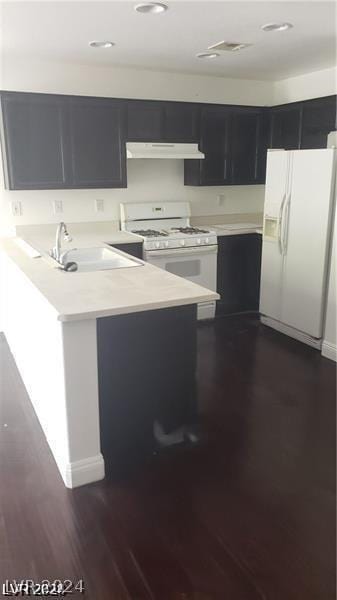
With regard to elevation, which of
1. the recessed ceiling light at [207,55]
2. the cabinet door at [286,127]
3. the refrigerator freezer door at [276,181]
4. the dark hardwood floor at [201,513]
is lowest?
the dark hardwood floor at [201,513]

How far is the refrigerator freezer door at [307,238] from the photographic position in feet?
11.9

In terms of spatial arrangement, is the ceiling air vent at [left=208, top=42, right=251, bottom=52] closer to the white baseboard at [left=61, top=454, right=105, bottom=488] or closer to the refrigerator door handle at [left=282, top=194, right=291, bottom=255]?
the refrigerator door handle at [left=282, top=194, right=291, bottom=255]

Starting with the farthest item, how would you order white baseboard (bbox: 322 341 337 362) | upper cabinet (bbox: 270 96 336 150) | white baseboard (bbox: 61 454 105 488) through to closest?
upper cabinet (bbox: 270 96 336 150), white baseboard (bbox: 322 341 337 362), white baseboard (bbox: 61 454 105 488)

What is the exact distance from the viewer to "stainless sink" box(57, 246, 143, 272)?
323 centimetres

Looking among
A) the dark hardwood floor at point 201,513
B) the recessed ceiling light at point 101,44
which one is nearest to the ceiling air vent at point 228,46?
the recessed ceiling light at point 101,44

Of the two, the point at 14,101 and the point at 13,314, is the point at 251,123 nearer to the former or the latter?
the point at 14,101

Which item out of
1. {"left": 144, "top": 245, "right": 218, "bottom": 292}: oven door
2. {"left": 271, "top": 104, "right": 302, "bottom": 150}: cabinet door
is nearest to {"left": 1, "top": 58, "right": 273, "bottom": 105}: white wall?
{"left": 271, "top": 104, "right": 302, "bottom": 150}: cabinet door

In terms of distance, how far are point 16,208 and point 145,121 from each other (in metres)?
1.38

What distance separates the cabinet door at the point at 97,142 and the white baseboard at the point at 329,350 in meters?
2.27

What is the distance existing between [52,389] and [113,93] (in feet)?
9.71

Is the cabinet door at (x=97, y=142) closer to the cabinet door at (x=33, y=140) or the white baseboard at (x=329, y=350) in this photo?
the cabinet door at (x=33, y=140)

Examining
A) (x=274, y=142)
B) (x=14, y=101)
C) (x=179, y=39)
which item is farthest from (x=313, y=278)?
(x=14, y=101)

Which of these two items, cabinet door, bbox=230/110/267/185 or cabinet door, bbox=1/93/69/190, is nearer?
cabinet door, bbox=1/93/69/190

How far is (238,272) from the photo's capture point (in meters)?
4.71
